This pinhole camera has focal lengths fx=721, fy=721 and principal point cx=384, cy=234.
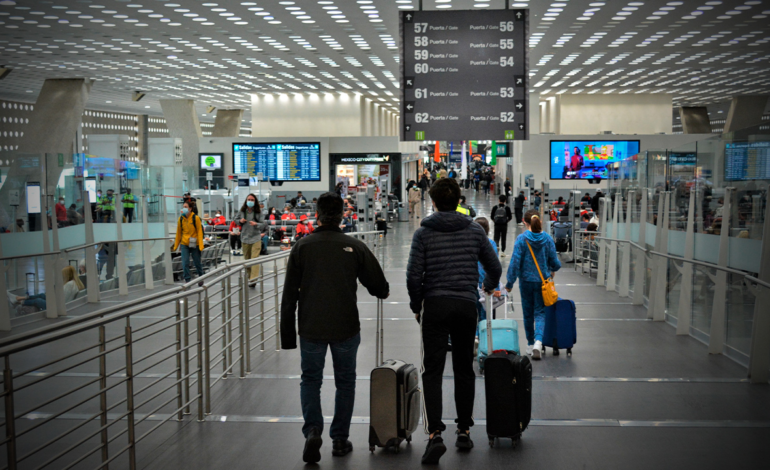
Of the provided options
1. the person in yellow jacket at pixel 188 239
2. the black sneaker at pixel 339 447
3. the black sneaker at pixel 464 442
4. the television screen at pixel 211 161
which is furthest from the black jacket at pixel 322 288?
the television screen at pixel 211 161

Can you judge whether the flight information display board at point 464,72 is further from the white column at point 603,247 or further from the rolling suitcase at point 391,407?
the white column at point 603,247

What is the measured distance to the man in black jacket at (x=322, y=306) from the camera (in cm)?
434

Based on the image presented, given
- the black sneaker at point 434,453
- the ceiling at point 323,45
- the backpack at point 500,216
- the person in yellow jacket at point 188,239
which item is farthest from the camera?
the backpack at point 500,216

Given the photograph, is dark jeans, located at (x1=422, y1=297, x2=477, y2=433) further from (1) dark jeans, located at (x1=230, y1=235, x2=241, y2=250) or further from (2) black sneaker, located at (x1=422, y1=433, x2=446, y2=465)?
(1) dark jeans, located at (x1=230, y1=235, x2=241, y2=250)

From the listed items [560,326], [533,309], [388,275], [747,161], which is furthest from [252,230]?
[747,161]

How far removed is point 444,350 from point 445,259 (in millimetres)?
575

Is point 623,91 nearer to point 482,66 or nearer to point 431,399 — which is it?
point 482,66

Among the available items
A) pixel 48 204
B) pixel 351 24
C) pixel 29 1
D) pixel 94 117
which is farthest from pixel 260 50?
pixel 94 117

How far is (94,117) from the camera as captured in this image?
1734 inches

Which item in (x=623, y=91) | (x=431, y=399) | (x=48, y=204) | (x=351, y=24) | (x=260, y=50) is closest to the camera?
(x=431, y=399)

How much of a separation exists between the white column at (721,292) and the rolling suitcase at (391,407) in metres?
4.56

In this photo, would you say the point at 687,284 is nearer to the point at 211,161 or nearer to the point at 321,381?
the point at 321,381

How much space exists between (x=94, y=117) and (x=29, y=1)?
33.0 m

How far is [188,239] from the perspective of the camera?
13750 mm
